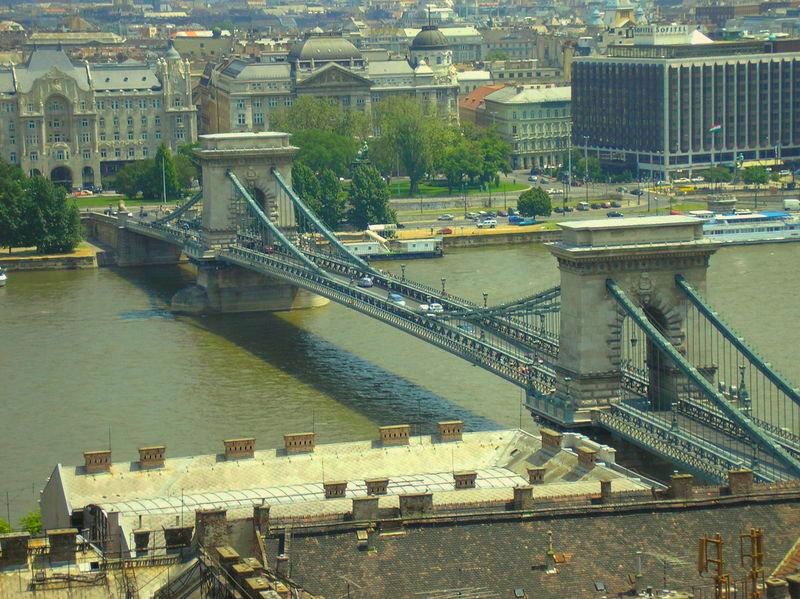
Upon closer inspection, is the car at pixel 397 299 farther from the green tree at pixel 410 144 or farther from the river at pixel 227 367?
the green tree at pixel 410 144

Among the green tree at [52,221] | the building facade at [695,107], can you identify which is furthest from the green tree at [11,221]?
the building facade at [695,107]

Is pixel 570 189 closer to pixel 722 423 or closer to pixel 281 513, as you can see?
pixel 722 423

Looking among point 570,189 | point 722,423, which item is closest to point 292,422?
point 722,423

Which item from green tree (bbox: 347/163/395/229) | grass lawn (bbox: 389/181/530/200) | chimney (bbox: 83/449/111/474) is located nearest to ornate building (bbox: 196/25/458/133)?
grass lawn (bbox: 389/181/530/200)

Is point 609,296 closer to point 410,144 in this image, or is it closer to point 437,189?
point 410,144

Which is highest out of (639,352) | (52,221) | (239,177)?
(239,177)

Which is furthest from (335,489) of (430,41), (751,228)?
(430,41)
